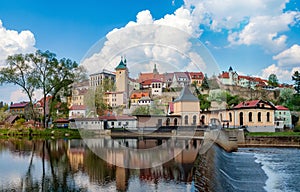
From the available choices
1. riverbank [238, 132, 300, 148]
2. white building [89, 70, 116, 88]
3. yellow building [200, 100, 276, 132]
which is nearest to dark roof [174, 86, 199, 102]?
white building [89, 70, 116, 88]

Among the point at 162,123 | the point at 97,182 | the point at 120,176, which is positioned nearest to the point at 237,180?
the point at 120,176

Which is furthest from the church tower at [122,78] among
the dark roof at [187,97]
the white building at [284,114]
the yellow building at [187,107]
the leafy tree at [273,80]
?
the leafy tree at [273,80]

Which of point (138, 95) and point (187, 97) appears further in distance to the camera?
point (187, 97)

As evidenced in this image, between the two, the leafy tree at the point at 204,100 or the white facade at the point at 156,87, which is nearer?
the white facade at the point at 156,87

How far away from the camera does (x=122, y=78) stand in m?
18.2

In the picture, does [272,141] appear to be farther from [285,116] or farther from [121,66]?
[285,116]

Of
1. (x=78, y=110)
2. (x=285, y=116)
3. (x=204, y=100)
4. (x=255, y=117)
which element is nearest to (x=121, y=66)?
(x=204, y=100)

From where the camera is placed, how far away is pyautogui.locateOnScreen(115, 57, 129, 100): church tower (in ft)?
48.3

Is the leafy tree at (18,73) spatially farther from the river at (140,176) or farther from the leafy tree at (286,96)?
the leafy tree at (286,96)

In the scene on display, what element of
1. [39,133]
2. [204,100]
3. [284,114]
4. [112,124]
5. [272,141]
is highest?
[204,100]

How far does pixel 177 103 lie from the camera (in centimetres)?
2756

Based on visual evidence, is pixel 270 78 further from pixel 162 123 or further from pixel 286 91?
pixel 162 123

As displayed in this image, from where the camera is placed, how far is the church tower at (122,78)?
14725 mm

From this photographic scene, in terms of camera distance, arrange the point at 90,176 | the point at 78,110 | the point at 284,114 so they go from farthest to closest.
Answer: the point at 284,114 < the point at 78,110 < the point at 90,176
